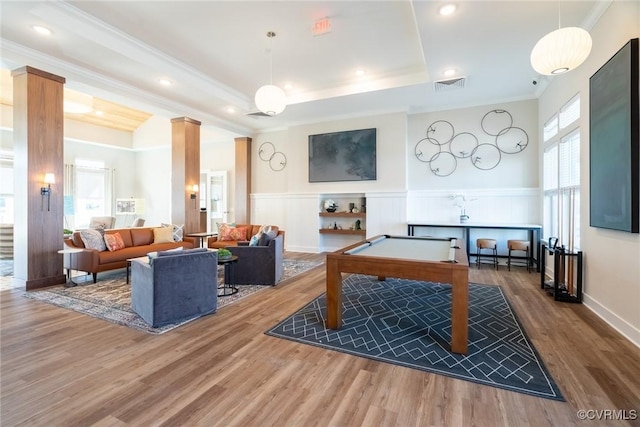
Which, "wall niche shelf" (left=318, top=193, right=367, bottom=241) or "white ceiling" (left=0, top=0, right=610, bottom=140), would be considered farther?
"wall niche shelf" (left=318, top=193, right=367, bottom=241)

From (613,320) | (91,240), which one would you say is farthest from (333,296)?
(91,240)

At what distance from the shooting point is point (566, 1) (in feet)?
10.7

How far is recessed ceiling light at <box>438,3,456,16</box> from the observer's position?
3293 millimetres

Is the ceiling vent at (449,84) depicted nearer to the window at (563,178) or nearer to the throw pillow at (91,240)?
the window at (563,178)

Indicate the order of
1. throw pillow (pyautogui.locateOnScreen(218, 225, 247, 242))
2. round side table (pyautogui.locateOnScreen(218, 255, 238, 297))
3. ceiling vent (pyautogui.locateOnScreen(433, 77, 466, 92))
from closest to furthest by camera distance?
round side table (pyautogui.locateOnScreen(218, 255, 238, 297)) < ceiling vent (pyautogui.locateOnScreen(433, 77, 466, 92)) < throw pillow (pyautogui.locateOnScreen(218, 225, 247, 242))

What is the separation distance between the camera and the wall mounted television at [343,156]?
7.21m

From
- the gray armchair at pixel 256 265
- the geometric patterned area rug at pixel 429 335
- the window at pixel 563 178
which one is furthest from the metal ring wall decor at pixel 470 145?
the gray armchair at pixel 256 265

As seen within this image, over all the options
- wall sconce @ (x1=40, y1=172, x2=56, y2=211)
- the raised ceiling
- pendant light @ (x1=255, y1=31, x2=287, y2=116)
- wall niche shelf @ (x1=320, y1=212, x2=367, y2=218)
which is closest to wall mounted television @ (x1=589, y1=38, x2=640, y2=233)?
pendant light @ (x1=255, y1=31, x2=287, y2=116)

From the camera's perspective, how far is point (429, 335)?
2867 mm

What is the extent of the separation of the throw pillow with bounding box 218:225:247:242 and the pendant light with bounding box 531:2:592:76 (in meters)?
5.77

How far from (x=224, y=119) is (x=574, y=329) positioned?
7986 mm

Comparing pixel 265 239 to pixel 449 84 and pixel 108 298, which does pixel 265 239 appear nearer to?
pixel 108 298

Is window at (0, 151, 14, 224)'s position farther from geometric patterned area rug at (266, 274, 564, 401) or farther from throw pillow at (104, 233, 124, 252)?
geometric patterned area rug at (266, 274, 564, 401)

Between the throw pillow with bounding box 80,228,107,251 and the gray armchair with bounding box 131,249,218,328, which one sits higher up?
the throw pillow with bounding box 80,228,107,251
